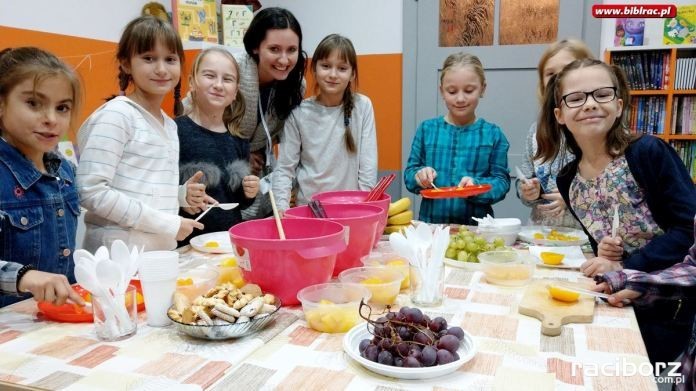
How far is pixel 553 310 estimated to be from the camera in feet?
3.81

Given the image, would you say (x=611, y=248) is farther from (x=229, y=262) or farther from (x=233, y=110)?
(x=233, y=110)

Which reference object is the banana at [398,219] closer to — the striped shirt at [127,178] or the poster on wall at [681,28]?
the striped shirt at [127,178]

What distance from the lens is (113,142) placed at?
1.65 metres

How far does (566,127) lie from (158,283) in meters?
1.46

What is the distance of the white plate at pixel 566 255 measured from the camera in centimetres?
157

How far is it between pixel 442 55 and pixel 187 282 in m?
3.16

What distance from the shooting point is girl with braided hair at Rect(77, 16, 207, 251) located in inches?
64.1

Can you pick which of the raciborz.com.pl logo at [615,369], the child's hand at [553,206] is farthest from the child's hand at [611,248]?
the raciborz.com.pl logo at [615,369]

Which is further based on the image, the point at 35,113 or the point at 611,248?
the point at 611,248

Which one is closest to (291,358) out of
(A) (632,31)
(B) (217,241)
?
(B) (217,241)

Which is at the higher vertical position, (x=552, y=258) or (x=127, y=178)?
(x=127, y=178)

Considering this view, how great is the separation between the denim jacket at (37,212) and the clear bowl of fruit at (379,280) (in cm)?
87

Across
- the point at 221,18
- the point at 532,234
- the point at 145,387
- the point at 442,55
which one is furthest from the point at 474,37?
the point at 145,387

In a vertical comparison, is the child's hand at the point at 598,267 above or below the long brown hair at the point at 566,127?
below
